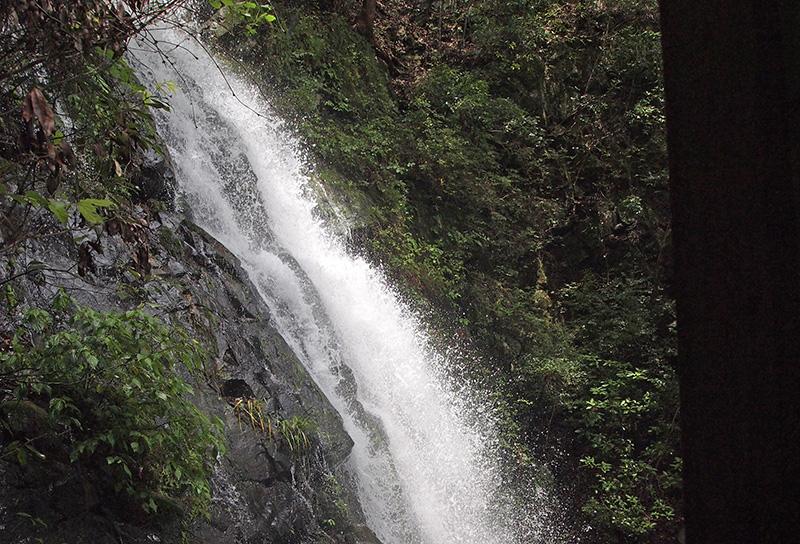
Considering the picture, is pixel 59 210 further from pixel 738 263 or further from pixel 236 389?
pixel 236 389

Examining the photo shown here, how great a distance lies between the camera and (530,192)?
1283 cm

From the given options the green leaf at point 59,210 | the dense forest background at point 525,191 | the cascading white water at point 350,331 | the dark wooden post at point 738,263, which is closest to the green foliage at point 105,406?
the green leaf at point 59,210

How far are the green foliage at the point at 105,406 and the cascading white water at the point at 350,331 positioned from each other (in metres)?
3.52

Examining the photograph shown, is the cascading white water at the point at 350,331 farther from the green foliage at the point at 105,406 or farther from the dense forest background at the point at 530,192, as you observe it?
the green foliage at the point at 105,406

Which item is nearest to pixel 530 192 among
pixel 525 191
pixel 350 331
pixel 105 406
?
pixel 525 191

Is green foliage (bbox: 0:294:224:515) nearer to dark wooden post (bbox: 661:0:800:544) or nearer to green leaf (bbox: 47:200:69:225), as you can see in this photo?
green leaf (bbox: 47:200:69:225)

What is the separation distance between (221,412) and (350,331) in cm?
344

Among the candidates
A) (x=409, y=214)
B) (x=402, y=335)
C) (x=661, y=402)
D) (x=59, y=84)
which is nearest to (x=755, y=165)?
(x=59, y=84)

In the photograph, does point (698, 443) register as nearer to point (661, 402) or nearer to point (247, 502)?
point (247, 502)

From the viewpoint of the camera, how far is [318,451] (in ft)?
21.3

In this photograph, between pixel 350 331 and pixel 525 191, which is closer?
pixel 350 331

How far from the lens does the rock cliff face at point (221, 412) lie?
12.6ft

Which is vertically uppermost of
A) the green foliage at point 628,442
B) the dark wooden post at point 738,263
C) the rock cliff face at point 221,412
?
the dark wooden post at point 738,263

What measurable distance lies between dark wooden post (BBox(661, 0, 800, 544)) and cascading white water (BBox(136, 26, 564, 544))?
6.71 meters
